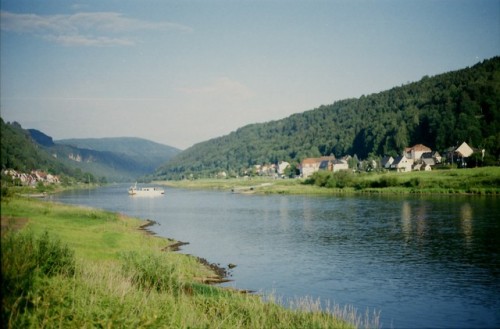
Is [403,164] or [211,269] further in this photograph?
[403,164]

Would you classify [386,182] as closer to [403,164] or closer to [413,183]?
[413,183]

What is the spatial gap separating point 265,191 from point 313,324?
125 meters

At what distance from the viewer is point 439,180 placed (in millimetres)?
105250

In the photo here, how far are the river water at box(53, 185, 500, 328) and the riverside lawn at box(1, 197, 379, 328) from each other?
15.7 ft

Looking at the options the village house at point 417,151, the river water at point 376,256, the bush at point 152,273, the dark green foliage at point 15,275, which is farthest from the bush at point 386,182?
the dark green foliage at point 15,275

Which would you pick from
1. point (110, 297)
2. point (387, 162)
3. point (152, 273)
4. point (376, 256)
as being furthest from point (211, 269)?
point (387, 162)

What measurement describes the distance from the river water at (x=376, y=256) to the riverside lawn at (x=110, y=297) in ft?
15.7

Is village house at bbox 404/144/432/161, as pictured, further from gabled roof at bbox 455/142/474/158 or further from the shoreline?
the shoreline

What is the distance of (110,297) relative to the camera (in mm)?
17250

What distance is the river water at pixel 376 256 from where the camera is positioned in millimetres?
27719

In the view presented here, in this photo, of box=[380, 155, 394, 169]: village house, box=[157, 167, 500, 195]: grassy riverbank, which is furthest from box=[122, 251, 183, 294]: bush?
box=[380, 155, 394, 169]: village house

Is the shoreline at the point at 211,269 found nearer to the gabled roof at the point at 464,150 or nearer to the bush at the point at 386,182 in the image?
the bush at the point at 386,182

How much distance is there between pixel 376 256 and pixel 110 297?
29.6 metres

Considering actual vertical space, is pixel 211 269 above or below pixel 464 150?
below
